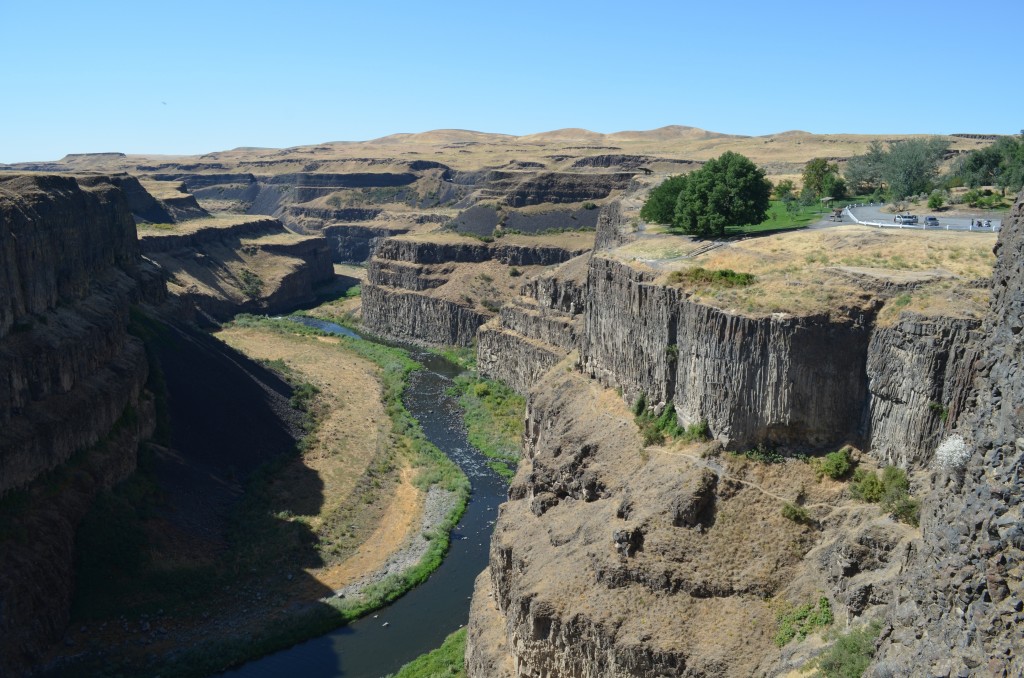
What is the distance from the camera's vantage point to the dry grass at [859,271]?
31344 mm

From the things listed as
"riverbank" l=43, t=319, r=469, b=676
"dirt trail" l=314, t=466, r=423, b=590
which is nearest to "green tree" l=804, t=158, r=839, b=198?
"riverbank" l=43, t=319, r=469, b=676

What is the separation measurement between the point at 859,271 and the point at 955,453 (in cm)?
1421

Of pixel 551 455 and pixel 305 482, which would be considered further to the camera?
pixel 305 482

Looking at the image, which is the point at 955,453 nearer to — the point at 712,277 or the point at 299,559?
the point at 712,277

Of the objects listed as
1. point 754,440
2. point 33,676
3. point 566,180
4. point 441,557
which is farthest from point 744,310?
point 566,180

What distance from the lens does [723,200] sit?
5666 cm

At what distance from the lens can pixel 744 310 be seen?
3441 cm

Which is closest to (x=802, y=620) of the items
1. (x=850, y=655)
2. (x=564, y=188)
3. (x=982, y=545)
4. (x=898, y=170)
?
(x=850, y=655)

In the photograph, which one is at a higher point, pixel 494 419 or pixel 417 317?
pixel 417 317

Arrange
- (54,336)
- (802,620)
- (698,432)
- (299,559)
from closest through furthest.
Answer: (802,620)
(698,432)
(54,336)
(299,559)

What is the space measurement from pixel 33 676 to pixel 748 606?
30.4 m

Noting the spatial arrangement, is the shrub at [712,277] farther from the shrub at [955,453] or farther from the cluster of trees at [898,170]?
the cluster of trees at [898,170]

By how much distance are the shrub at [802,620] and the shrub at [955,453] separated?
328 inches

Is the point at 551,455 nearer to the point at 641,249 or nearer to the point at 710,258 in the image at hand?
the point at 710,258
